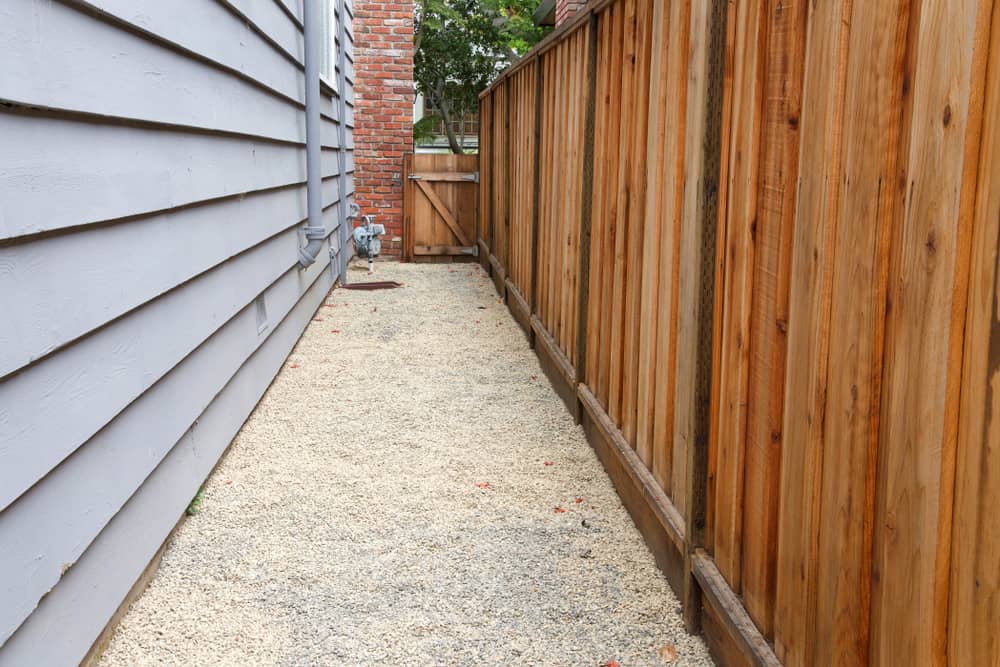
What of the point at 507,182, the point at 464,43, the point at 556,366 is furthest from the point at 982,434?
the point at 464,43

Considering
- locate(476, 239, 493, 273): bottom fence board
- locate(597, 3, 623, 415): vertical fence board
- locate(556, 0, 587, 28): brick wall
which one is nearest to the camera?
locate(597, 3, 623, 415): vertical fence board

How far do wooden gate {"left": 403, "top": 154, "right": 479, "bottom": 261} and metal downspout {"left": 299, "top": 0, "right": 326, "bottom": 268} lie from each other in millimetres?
5035

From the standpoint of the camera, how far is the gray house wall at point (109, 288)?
1.97m

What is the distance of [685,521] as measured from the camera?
2.65 m

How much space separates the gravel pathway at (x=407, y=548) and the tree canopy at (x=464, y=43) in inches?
864

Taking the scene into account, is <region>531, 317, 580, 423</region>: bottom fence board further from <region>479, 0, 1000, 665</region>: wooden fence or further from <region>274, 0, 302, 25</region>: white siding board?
<region>274, 0, 302, 25</region>: white siding board

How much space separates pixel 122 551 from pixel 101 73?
1248 mm

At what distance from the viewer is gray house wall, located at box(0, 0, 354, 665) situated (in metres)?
1.97

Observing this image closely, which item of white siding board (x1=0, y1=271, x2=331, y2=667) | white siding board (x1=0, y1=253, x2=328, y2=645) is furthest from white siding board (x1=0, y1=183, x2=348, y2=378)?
white siding board (x1=0, y1=271, x2=331, y2=667)

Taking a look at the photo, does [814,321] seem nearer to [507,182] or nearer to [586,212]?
[586,212]

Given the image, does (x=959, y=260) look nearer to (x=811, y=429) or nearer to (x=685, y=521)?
(x=811, y=429)

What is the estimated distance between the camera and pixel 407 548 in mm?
3154

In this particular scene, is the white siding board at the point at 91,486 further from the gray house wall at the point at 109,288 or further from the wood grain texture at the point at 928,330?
the wood grain texture at the point at 928,330

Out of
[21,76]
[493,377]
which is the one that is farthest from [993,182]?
[493,377]
